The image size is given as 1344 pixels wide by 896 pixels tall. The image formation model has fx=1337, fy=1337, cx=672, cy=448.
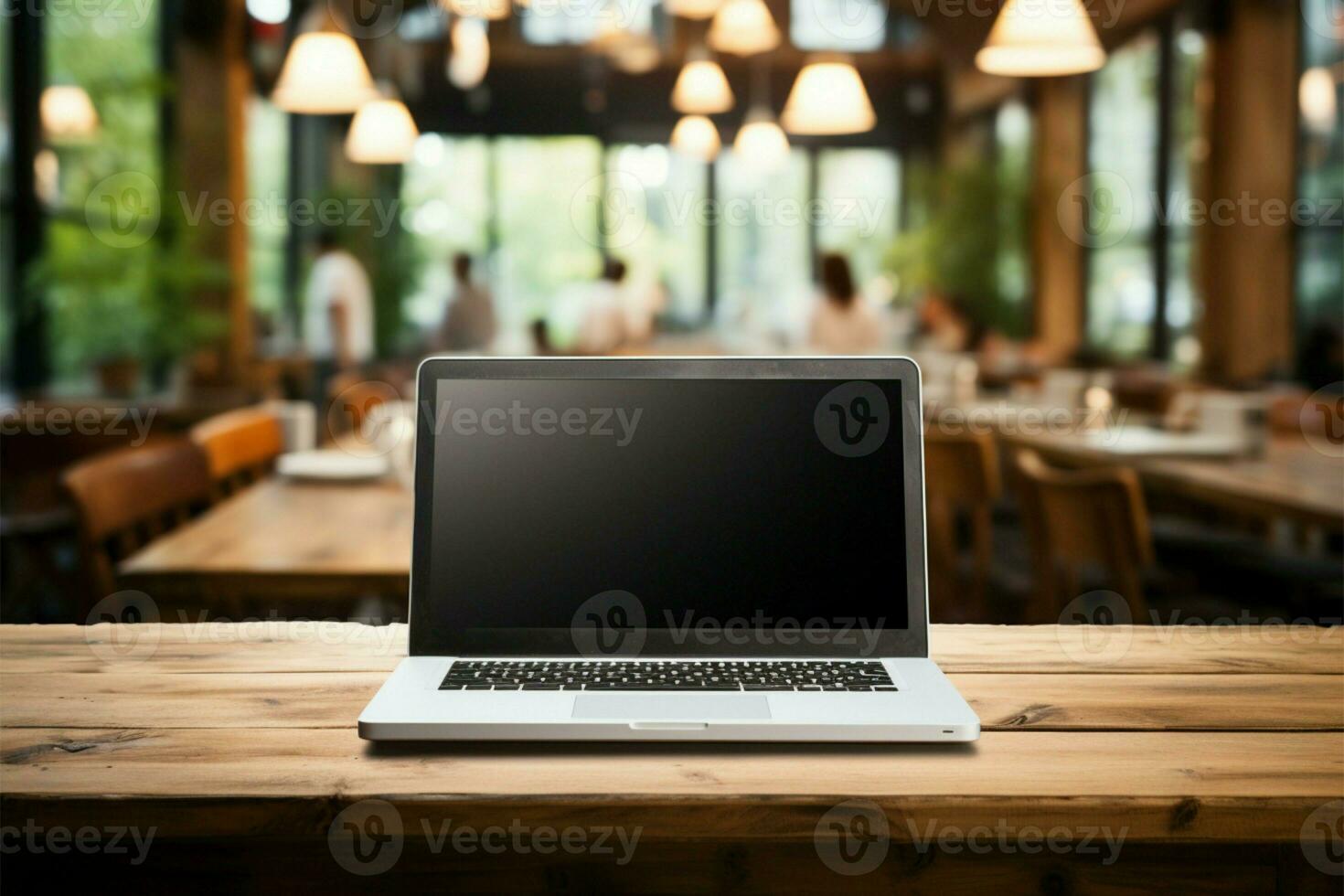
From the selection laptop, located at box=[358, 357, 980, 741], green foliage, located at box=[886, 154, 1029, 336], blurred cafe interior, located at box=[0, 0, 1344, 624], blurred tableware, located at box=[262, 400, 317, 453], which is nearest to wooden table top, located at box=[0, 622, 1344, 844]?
laptop, located at box=[358, 357, 980, 741]

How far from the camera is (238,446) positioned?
310 centimetres

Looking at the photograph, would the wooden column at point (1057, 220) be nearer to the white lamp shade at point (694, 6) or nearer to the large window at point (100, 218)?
the white lamp shade at point (694, 6)

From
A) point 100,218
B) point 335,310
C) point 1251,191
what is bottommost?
point 335,310

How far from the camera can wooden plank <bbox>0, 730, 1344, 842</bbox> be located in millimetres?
928

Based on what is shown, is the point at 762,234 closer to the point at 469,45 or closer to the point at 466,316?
the point at 466,316

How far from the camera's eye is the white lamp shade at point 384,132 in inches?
183

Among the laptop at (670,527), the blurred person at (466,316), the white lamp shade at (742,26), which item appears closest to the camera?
the laptop at (670,527)

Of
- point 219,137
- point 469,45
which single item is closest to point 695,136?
point 469,45

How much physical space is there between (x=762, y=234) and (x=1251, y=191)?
22.1ft

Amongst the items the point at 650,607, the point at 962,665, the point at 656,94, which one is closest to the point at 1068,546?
the point at 962,665

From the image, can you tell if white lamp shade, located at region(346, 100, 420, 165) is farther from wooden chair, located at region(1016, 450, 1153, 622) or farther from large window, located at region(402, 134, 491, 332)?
large window, located at region(402, 134, 491, 332)

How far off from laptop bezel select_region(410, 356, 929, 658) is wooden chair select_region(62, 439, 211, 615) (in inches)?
44.5

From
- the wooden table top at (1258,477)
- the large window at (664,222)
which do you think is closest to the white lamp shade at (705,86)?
the wooden table top at (1258,477)

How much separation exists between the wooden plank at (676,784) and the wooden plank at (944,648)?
0.23 metres
